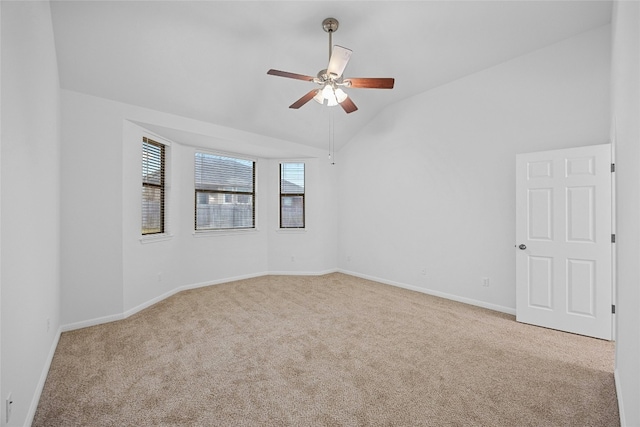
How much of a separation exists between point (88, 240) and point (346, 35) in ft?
12.2

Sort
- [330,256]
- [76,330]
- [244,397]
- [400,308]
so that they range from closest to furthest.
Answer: [244,397]
[76,330]
[400,308]
[330,256]

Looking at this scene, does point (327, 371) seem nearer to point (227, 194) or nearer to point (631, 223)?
point (631, 223)

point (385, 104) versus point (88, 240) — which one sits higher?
point (385, 104)

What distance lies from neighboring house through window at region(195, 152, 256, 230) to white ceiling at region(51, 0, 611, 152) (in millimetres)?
1168

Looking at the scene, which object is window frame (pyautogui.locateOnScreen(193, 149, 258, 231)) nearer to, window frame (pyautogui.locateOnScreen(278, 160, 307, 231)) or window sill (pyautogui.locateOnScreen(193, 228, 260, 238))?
window sill (pyautogui.locateOnScreen(193, 228, 260, 238))

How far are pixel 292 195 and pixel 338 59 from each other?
3582 millimetres

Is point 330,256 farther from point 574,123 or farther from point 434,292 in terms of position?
point 574,123

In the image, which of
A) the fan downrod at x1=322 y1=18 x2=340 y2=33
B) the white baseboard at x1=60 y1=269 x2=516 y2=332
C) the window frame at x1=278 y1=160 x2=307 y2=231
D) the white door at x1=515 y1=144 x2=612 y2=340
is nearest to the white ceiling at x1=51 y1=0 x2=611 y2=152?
the fan downrod at x1=322 y1=18 x2=340 y2=33

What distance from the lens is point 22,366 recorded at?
5.43 feet

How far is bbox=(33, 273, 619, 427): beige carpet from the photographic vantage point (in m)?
1.84

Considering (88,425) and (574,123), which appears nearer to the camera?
(88,425)

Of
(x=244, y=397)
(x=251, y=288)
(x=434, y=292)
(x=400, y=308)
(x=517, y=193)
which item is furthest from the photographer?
(x=251, y=288)

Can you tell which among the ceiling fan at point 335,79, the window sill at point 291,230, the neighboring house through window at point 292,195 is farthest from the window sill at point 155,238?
the ceiling fan at point 335,79

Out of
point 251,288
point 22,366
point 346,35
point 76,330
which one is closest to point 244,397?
point 22,366
